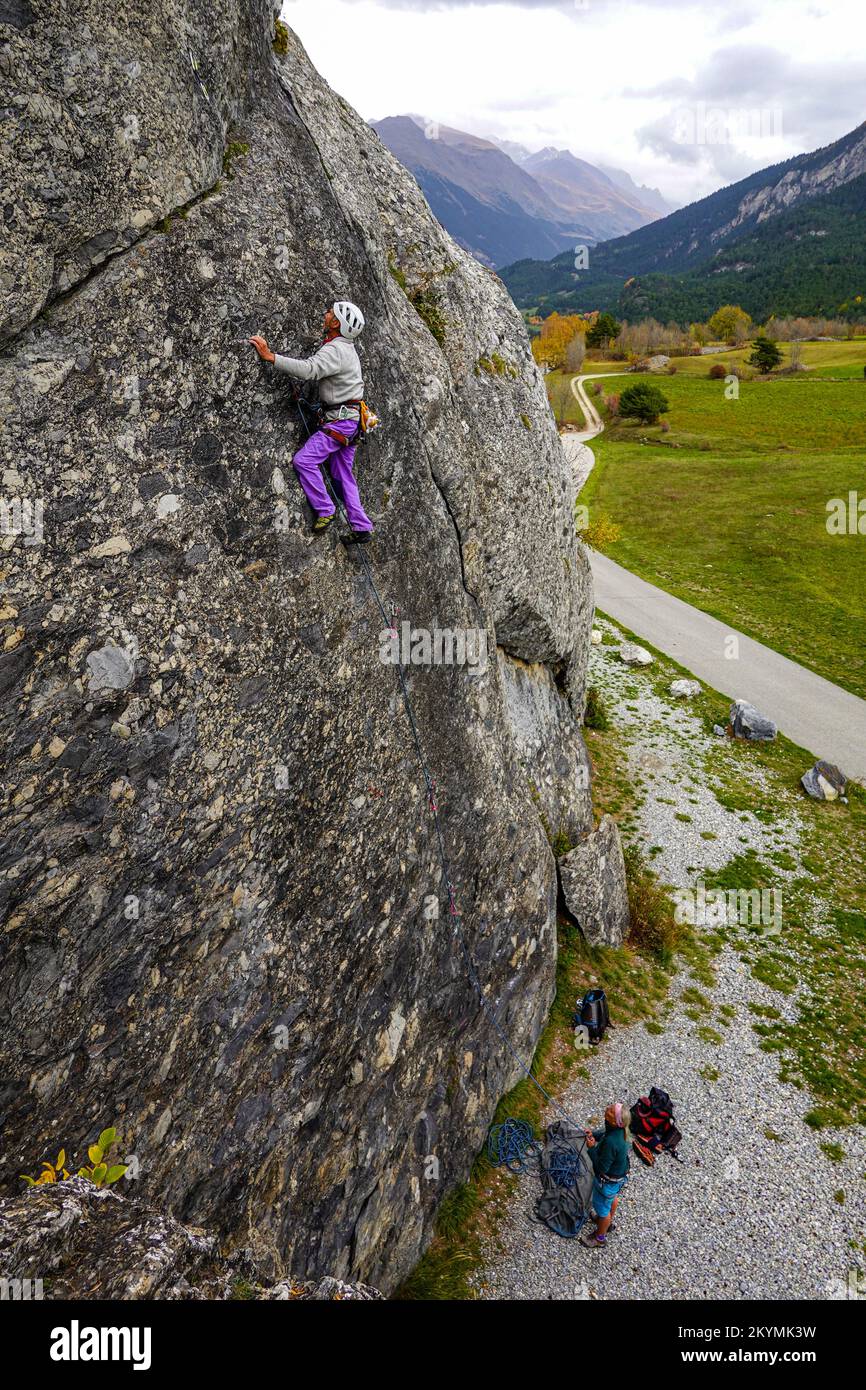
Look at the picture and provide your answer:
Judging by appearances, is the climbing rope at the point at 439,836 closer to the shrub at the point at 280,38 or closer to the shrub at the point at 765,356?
the shrub at the point at 280,38

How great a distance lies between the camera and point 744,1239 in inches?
552

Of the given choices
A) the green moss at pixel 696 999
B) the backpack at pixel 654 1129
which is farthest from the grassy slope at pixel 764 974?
the backpack at pixel 654 1129

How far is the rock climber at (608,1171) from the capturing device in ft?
42.3

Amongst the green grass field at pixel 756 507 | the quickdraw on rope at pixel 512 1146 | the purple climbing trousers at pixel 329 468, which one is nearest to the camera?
the purple climbing trousers at pixel 329 468

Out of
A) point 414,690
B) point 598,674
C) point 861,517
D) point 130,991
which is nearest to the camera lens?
point 130,991

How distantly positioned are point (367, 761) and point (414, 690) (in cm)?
179

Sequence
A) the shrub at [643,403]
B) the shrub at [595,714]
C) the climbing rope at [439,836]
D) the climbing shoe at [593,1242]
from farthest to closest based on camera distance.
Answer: the shrub at [643,403], the shrub at [595,714], the climbing shoe at [593,1242], the climbing rope at [439,836]

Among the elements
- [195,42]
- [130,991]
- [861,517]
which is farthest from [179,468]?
[861,517]

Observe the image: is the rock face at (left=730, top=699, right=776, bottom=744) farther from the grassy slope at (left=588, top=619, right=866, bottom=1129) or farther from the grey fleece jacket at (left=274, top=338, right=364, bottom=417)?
the grey fleece jacket at (left=274, top=338, right=364, bottom=417)

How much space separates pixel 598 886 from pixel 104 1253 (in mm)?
15989

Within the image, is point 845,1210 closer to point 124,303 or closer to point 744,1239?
point 744,1239

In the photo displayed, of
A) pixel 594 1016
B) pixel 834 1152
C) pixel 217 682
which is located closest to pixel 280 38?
pixel 217 682

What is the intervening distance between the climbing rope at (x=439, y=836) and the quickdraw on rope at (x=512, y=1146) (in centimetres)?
20

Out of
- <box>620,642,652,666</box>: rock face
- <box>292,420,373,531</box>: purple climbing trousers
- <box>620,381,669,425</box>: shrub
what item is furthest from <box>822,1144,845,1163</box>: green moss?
<box>620,381,669,425</box>: shrub
